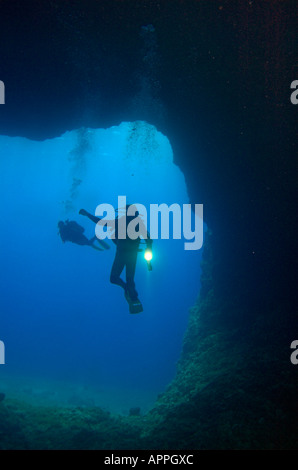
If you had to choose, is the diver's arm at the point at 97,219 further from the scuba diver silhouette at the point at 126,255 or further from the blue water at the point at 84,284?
the blue water at the point at 84,284

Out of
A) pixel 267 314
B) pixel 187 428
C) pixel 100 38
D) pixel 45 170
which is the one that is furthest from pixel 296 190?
pixel 45 170

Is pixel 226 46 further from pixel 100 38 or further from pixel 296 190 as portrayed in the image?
pixel 296 190

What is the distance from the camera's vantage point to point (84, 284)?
116125 mm

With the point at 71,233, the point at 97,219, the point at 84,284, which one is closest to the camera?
the point at 97,219

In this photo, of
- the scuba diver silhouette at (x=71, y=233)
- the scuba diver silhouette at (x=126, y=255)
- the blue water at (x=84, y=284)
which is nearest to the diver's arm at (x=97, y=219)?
the scuba diver silhouette at (x=126, y=255)

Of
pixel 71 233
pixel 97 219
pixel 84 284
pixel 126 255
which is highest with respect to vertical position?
pixel 84 284

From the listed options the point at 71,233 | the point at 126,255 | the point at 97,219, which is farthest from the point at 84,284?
the point at 97,219

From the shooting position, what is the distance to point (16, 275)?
117562 mm

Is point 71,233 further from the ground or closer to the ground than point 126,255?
further from the ground

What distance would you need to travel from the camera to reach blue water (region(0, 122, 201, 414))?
28312 mm

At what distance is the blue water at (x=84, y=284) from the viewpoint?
28312 millimetres

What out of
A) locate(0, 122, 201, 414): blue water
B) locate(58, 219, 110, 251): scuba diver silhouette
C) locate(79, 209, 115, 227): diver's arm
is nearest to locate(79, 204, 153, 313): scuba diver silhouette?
locate(79, 209, 115, 227): diver's arm

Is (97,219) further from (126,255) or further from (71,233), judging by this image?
(71,233)
